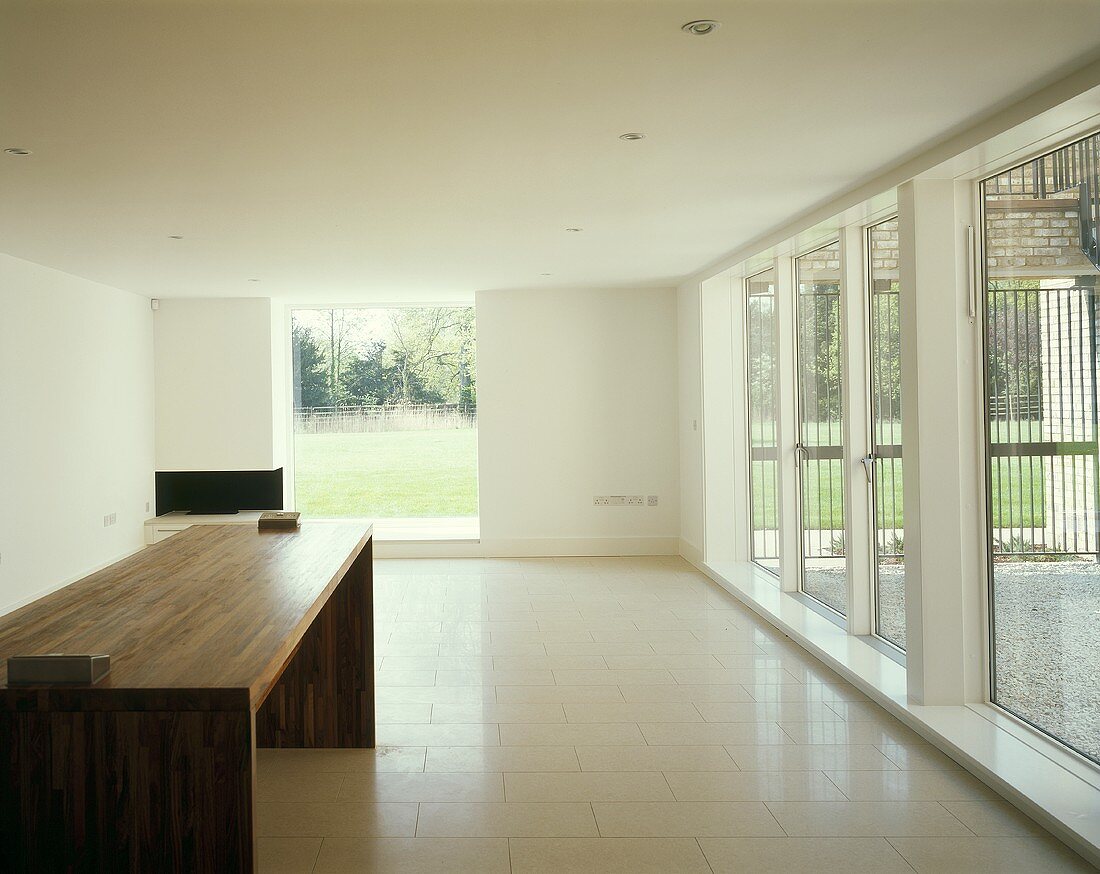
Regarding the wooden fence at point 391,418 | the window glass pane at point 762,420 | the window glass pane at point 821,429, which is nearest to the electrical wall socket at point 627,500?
the window glass pane at point 762,420

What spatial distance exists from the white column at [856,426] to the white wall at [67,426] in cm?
548

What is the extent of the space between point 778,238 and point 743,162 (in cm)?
190

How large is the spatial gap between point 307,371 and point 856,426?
6.33 meters

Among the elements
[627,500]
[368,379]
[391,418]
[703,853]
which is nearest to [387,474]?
[391,418]

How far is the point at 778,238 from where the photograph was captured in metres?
5.98

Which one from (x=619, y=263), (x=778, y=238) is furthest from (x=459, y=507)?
(x=778, y=238)

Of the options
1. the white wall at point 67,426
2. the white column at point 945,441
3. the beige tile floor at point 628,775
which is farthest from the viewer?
the white wall at point 67,426

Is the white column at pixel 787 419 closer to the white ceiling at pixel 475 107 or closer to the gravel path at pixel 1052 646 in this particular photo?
the white ceiling at pixel 475 107

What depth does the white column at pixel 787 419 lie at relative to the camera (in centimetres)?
670

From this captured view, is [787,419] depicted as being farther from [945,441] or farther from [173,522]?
[173,522]

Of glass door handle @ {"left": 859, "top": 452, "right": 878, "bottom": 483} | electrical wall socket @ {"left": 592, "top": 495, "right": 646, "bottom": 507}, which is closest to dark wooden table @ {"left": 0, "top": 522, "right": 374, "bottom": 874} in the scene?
glass door handle @ {"left": 859, "top": 452, "right": 878, "bottom": 483}

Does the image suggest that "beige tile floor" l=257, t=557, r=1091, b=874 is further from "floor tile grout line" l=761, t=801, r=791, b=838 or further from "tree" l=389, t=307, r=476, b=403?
"tree" l=389, t=307, r=476, b=403

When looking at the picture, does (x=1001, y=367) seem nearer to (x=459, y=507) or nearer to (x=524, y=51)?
→ (x=524, y=51)

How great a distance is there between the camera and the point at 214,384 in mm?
9188
